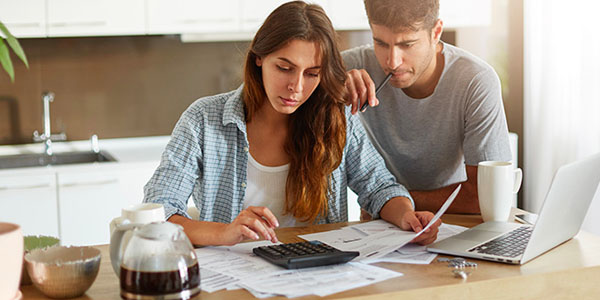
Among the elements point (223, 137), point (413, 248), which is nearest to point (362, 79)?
point (223, 137)

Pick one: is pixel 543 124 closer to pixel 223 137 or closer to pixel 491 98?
pixel 491 98

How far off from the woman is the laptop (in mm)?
158

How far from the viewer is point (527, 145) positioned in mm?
3943

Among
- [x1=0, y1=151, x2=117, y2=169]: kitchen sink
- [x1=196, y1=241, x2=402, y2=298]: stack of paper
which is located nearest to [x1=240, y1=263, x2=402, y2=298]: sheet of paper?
[x1=196, y1=241, x2=402, y2=298]: stack of paper

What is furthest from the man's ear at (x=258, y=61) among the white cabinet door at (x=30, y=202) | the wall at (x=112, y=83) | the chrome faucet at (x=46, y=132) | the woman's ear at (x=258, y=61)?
the chrome faucet at (x=46, y=132)

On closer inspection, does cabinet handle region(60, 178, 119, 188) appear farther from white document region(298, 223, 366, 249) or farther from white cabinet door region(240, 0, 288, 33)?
white document region(298, 223, 366, 249)

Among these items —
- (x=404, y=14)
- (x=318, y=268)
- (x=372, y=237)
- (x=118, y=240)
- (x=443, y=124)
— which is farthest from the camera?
(x=443, y=124)

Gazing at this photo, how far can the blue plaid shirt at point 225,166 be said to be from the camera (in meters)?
1.82

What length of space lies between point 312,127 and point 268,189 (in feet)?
0.71

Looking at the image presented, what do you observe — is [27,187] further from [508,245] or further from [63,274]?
[508,245]

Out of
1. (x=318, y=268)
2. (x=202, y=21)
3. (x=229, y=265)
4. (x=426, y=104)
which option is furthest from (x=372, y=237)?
(x=202, y=21)

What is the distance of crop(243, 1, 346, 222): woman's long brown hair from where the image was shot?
6.17ft

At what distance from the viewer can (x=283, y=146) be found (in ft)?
6.63

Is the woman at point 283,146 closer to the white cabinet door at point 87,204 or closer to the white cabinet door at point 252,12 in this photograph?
the white cabinet door at point 87,204
